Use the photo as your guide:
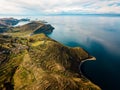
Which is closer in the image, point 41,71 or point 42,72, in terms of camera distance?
point 42,72

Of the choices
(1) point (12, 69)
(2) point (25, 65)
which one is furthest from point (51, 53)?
(1) point (12, 69)

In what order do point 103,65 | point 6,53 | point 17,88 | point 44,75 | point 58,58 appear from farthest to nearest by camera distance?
point 6,53, point 58,58, point 103,65, point 44,75, point 17,88

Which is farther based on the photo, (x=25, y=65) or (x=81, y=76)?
(x=25, y=65)

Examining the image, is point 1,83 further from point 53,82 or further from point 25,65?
point 53,82

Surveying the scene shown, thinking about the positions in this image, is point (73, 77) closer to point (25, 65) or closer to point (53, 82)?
point (53, 82)

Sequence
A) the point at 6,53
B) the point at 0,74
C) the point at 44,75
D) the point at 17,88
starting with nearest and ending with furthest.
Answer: the point at 17,88 < the point at 44,75 < the point at 0,74 < the point at 6,53

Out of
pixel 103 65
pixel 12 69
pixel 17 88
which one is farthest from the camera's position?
pixel 103 65

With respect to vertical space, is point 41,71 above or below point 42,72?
below

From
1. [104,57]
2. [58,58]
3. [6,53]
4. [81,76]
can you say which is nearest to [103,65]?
[104,57]

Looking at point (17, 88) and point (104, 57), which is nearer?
point (17, 88)
